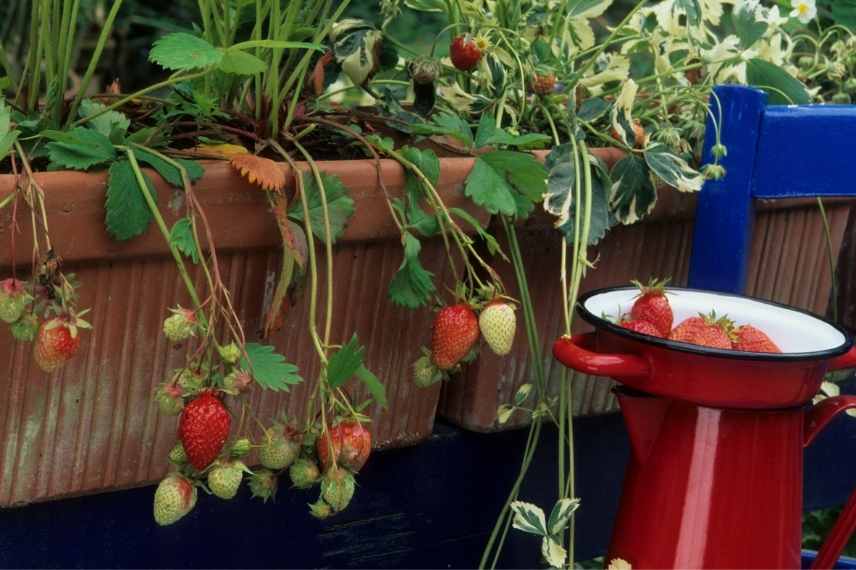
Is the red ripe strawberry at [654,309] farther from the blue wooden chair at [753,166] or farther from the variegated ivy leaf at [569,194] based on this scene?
the blue wooden chair at [753,166]

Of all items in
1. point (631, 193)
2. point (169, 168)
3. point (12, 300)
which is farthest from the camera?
point (631, 193)

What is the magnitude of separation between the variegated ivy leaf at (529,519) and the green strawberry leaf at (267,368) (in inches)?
9.5

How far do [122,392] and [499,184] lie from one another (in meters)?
0.34

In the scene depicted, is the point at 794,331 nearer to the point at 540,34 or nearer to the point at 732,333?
the point at 732,333

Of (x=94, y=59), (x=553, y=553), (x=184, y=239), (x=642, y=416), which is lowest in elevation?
(x=553, y=553)

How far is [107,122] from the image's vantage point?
3.40 feet

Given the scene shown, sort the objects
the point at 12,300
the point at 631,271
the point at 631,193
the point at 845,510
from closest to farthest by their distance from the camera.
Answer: the point at 12,300
the point at 845,510
the point at 631,193
the point at 631,271

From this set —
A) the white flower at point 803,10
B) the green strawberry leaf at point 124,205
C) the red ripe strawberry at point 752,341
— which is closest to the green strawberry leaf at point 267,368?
the green strawberry leaf at point 124,205

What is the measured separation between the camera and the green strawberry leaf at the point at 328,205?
1.03 metres

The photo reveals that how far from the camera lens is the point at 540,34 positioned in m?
1.47

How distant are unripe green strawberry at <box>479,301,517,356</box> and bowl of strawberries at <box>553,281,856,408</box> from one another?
0.04 meters

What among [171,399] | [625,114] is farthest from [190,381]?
[625,114]

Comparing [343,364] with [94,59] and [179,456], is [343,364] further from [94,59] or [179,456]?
[94,59]

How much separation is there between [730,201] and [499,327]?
0.36m
